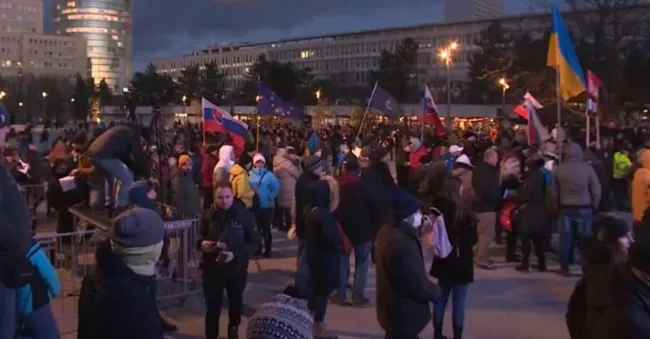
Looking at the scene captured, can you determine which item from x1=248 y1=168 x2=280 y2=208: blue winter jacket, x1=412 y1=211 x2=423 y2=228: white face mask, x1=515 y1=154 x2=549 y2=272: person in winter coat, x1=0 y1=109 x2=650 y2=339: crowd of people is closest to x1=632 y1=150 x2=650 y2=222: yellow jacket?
x1=0 y1=109 x2=650 y2=339: crowd of people

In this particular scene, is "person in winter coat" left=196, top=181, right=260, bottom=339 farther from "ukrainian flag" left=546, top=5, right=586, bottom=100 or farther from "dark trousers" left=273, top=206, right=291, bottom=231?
"ukrainian flag" left=546, top=5, right=586, bottom=100

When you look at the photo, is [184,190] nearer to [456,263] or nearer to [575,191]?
[456,263]

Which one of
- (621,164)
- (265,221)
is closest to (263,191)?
(265,221)

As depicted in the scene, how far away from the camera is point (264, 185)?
11984 millimetres

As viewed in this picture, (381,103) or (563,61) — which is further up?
(563,61)

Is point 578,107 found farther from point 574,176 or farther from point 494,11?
point 494,11

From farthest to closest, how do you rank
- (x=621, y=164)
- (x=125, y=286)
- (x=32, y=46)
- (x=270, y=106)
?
(x=32, y=46)
(x=270, y=106)
(x=621, y=164)
(x=125, y=286)

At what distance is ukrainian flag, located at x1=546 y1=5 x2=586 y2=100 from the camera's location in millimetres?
13750

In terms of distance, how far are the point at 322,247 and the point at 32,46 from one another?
15330 cm

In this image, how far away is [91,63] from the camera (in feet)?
552

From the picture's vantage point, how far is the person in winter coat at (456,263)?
7.49 metres

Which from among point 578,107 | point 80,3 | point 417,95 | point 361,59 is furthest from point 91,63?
point 578,107

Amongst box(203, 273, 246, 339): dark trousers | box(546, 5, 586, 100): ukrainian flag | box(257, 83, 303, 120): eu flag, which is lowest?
box(203, 273, 246, 339): dark trousers

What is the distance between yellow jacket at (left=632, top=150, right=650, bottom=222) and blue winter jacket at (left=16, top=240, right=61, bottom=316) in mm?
7368
